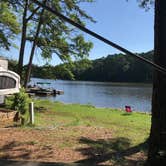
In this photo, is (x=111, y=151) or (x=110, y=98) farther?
(x=110, y=98)

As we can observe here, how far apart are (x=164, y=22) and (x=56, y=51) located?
17.1 meters

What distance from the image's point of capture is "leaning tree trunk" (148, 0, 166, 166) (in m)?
4.00

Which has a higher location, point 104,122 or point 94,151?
point 104,122

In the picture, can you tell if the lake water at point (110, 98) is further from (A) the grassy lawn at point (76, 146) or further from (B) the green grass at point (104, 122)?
(A) the grassy lawn at point (76, 146)

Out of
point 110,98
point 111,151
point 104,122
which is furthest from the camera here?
point 110,98

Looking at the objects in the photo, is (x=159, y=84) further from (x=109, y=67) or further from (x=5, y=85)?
(x=109, y=67)

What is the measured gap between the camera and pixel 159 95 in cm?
445

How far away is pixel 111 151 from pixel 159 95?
351 cm

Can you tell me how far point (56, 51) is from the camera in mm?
20906

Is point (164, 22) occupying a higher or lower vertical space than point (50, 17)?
lower

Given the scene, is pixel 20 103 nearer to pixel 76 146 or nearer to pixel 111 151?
pixel 76 146

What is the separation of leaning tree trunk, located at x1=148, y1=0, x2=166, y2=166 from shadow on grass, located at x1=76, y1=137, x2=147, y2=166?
1.91m

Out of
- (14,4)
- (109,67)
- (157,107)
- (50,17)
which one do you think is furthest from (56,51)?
(109,67)

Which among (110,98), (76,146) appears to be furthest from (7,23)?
(110,98)
